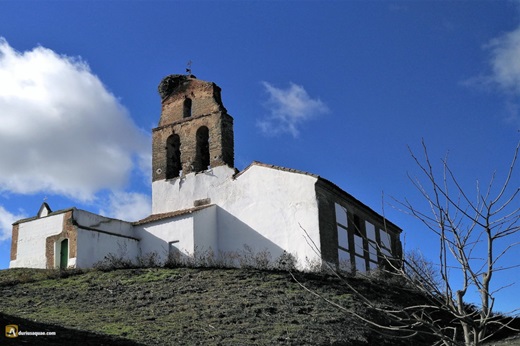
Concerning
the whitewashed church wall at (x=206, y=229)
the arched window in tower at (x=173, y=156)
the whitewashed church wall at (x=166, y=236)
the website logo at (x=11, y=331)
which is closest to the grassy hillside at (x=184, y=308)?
the website logo at (x=11, y=331)

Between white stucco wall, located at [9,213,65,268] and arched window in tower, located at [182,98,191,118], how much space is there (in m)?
7.61

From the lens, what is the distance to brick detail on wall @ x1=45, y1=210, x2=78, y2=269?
23203mm

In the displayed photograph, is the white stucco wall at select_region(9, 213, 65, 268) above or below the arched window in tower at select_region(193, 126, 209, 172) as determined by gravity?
below

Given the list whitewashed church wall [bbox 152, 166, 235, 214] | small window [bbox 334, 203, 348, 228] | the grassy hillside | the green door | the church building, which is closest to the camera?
the grassy hillside

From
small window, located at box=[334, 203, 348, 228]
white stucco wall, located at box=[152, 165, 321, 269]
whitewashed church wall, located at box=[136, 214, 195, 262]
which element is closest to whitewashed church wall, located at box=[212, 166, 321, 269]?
white stucco wall, located at box=[152, 165, 321, 269]

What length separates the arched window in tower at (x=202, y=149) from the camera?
26864mm

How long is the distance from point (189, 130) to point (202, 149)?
1089 mm

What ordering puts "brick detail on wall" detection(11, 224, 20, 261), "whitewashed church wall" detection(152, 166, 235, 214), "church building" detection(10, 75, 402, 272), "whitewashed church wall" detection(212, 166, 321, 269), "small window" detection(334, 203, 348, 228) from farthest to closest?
"whitewashed church wall" detection(152, 166, 235, 214) → "brick detail on wall" detection(11, 224, 20, 261) → "small window" detection(334, 203, 348, 228) → "church building" detection(10, 75, 402, 272) → "whitewashed church wall" detection(212, 166, 321, 269)

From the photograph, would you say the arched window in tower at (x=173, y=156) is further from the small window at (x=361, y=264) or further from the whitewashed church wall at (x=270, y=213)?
the small window at (x=361, y=264)

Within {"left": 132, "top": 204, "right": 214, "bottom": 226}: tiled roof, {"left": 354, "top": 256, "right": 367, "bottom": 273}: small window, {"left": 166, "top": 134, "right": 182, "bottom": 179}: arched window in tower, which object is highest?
{"left": 166, "top": 134, "right": 182, "bottom": 179}: arched window in tower

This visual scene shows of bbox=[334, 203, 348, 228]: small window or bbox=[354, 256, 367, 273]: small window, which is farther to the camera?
bbox=[354, 256, 367, 273]: small window

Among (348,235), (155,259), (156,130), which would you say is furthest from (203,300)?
(156,130)

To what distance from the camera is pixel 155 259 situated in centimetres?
2420

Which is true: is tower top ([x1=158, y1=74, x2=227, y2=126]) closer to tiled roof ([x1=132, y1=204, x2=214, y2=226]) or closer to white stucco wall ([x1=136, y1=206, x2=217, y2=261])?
tiled roof ([x1=132, y1=204, x2=214, y2=226])
